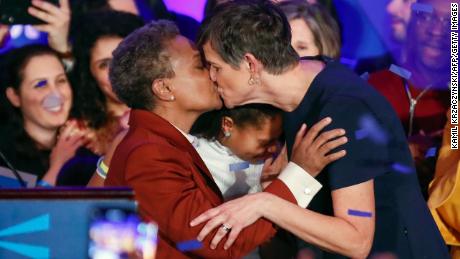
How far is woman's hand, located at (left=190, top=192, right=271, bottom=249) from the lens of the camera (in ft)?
8.61

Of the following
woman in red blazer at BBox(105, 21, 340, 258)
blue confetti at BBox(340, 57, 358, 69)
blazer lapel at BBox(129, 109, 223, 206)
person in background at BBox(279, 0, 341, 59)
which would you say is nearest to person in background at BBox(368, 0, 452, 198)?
blue confetti at BBox(340, 57, 358, 69)

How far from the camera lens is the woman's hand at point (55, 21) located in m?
3.93

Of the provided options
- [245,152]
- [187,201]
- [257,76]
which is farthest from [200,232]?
[245,152]

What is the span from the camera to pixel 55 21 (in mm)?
3941

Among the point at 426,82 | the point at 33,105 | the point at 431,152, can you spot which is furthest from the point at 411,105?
the point at 33,105

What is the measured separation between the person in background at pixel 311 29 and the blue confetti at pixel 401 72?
0.91 ft

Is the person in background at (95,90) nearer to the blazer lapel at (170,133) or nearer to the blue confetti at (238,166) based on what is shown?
the blue confetti at (238,166)

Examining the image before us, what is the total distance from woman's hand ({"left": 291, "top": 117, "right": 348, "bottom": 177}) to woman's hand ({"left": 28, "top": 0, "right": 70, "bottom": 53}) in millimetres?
1534

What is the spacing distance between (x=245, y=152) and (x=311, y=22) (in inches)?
27.8

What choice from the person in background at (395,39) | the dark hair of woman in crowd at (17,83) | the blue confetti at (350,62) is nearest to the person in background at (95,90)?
the dark hair of woman in crowd at (17,83)

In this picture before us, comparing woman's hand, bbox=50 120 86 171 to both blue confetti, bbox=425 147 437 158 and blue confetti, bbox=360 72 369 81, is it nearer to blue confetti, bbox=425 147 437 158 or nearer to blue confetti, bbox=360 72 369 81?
blue confetti, bbox=360 72 369 81

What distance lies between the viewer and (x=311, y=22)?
148 inches

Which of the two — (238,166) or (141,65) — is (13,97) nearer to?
(238,166)

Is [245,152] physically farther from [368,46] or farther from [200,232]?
[368,46]
